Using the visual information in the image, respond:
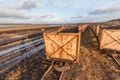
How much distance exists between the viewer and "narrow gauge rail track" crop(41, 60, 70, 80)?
25.1ft

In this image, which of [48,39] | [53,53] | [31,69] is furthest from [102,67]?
[31,69]

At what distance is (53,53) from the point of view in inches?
349

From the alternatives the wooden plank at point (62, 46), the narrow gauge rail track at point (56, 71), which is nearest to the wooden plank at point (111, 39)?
the wooden plank at point (62, 46)

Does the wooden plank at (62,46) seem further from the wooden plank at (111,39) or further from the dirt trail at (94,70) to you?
the wooden plank at (111,39)

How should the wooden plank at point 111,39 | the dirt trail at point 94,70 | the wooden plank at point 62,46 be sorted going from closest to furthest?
the dirt trail at point 94,70
the wooden plank at point 62,46
the wooden plank at point 111,39

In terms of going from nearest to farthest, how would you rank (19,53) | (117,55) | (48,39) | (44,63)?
(48,39)
(44,63)
(117,55)
(19,53)

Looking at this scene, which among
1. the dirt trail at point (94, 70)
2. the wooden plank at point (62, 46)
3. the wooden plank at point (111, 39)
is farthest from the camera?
the wooden plank at point (111, 39)

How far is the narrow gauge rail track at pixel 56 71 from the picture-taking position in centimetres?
766

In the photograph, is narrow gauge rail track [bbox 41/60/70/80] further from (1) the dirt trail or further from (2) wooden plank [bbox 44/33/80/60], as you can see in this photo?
(2) wooden plank [bbox 44/33/80/60]

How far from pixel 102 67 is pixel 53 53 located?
150 inches

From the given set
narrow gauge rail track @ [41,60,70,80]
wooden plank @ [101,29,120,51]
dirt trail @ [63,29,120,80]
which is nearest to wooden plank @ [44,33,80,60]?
narrow gauge rail track @ [41,60,70,80]

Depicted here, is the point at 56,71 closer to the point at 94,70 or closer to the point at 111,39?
the point at 94,70

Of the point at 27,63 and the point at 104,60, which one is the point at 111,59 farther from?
the point at 27,63

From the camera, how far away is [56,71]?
330 inches
